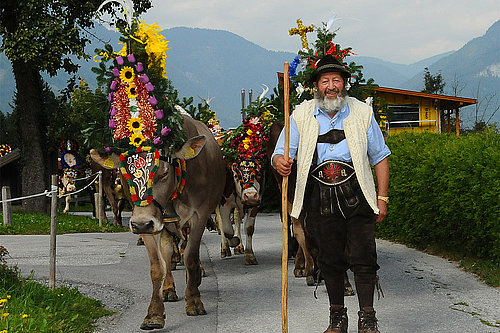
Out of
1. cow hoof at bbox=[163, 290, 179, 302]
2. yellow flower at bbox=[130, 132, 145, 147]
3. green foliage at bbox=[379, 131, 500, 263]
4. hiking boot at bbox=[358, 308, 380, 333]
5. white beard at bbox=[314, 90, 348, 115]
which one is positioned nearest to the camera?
hiking boot at bbox=[358, 308, 380, 333]

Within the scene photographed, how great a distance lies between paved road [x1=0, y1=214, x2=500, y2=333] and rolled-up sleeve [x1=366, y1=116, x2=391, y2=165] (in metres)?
1.63

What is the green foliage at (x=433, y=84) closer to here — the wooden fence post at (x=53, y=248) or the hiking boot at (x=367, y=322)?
the wooden fence post at (x=53, y=248)

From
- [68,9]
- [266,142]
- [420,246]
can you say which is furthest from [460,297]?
[68,9]

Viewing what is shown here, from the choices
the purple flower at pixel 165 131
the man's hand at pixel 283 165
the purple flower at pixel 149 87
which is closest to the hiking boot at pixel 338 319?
the man's hand at pixel 283 165

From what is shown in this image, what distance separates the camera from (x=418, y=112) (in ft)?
118

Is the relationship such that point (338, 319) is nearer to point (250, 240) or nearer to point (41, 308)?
point (41, 308)

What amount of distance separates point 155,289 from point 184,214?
1133 millimetres

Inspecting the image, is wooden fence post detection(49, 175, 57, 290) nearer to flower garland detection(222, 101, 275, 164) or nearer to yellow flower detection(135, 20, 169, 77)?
yellow flower detection(135, 20, 169, 77)

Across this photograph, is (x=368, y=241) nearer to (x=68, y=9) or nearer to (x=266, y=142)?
(x=266, y=142)

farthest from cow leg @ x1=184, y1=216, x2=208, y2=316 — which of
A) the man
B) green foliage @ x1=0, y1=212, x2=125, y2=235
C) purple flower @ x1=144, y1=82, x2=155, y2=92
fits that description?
green foliage @ x1=0, y1=212, x2=125, y2=235

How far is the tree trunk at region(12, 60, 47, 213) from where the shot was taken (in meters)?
22.6

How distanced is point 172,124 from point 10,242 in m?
9.12

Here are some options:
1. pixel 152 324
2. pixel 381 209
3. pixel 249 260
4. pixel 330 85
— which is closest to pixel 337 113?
pixel 330 85

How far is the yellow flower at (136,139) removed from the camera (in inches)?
268
